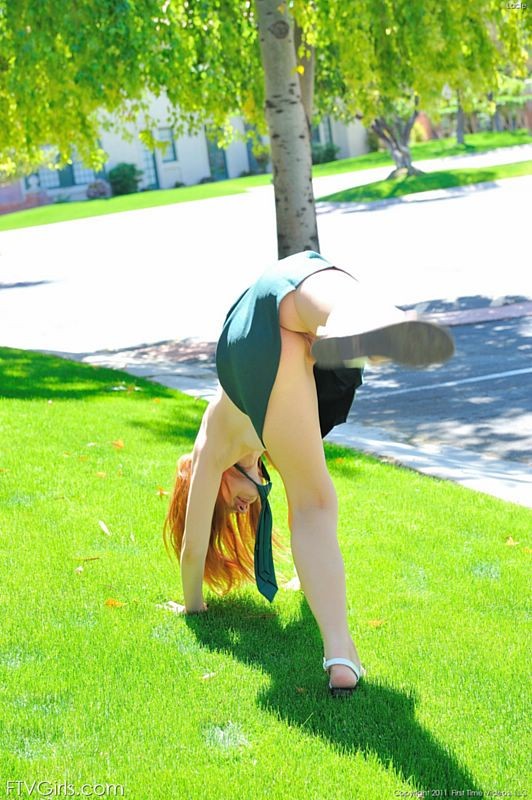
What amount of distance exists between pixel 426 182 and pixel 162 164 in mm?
22433

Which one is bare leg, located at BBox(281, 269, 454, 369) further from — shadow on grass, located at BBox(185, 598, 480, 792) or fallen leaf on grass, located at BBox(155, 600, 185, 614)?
fallen leaf on grass, located at BBox(155, 600, 185, 614)

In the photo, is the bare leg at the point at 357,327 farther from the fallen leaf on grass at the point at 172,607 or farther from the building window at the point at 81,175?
the building window at the point at 81,175

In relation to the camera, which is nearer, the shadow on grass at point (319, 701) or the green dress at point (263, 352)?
the shadow on grass at point (319, 701)

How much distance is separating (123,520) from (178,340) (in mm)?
8556

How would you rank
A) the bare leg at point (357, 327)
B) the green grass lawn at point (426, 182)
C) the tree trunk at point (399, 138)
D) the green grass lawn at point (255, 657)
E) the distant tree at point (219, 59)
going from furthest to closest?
the tree trunk at point (399, 138) < the green grass lawn at point (426, 182) < the distant tree at point (219, 59) < the green grass lawn at point (255, 657) < the bare leg at point (357, 327)

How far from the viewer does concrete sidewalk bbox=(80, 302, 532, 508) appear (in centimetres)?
654

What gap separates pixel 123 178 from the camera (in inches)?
2100

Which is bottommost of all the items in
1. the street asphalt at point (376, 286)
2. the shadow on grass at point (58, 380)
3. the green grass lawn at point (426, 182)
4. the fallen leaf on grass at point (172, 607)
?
the street asphalt at point (376, 286)

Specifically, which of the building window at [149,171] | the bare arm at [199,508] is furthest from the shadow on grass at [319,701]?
the building window at [149,171]

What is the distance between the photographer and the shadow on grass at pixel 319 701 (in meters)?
3.08

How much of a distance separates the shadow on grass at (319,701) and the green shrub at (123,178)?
5085 centimetres

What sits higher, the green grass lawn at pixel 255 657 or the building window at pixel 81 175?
the building window at pixel 81 175

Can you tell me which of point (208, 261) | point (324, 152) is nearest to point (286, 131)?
point (208, 261)

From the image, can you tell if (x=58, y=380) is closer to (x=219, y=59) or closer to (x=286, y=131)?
(x=286, y=131)
